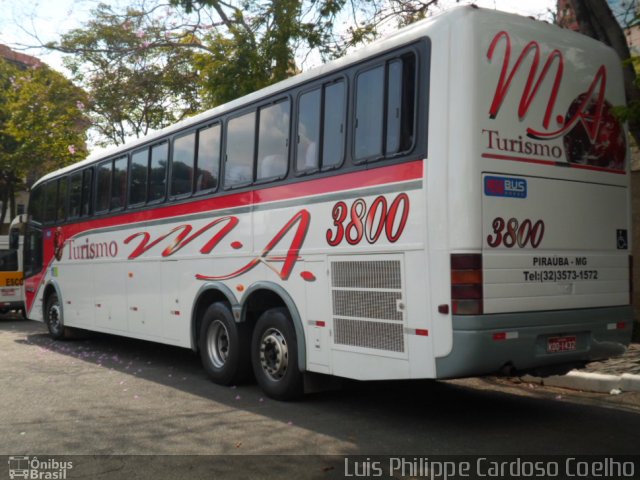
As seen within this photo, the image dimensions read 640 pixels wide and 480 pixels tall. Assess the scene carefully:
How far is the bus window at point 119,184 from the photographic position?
37.1 ft

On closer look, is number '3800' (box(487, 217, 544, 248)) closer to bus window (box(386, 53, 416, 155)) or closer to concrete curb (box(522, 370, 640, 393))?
bus window (box(386, 53, 416, 155))

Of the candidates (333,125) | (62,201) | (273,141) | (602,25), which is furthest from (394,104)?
(62,201)

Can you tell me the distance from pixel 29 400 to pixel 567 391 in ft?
19.5

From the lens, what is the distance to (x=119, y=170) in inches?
453

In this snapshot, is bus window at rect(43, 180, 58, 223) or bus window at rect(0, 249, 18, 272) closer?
bus window at rect(43, 180, 58, 223)

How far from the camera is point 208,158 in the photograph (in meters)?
9.13

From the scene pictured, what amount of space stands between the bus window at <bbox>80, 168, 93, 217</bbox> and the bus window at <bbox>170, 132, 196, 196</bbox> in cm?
326

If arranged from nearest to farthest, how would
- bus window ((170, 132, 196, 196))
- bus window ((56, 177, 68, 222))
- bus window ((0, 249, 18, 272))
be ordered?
bus window ((170, 132, 196, 196)) < bus window ((56, 177, 68, 222)) < bus window ((0, 249, 18, 272))

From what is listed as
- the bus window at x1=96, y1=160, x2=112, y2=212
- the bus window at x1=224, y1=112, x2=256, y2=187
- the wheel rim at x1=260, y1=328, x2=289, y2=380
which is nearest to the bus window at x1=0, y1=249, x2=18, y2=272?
the bus window at x1=96, y1=160, x2=112, y2=212

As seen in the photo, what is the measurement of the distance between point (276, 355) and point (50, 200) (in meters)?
8.55

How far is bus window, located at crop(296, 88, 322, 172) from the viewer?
24.0ft

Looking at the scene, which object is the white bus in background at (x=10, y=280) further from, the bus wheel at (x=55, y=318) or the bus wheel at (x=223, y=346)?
the bus wheel at (x=223, y=346)

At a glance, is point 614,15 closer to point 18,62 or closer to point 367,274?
point 367,274

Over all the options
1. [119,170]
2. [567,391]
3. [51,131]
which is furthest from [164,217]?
[51,131]
